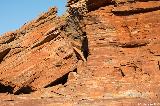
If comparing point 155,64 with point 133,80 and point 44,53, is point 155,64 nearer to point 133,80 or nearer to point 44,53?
point 133,80

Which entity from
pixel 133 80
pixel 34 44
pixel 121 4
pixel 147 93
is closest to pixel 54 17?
pixel 34 44

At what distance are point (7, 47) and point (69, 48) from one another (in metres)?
7.76

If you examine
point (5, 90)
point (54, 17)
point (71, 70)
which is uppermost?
point (54, 17)

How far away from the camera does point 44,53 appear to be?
35.2 m

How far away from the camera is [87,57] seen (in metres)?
30.9

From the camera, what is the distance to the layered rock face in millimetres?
27156

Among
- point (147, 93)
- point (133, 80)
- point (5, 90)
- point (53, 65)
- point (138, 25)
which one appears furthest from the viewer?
point (5, 90)

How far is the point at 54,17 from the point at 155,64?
13.4 metres

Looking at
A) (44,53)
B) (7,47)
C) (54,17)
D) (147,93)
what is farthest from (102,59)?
(7,47)

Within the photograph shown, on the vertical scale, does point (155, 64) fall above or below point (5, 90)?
above

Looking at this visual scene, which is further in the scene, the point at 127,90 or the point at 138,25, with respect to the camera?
the point at 138,25

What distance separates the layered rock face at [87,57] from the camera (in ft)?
89.1

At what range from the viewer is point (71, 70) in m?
32.8

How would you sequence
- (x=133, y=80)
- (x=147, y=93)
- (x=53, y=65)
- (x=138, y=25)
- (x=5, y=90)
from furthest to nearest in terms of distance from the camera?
(x=5, y=90) < (x=53, y=65) < (x=138, y=25) < (x=133, y=80) < (x=147, y=93)
